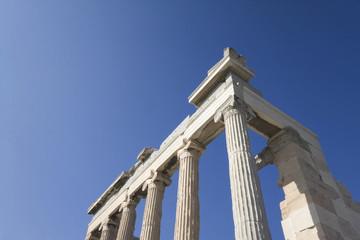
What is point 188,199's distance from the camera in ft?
56.1

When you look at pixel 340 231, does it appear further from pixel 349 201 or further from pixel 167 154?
pixel 167 154

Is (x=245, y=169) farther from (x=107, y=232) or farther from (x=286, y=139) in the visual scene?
(x=107, y=232)

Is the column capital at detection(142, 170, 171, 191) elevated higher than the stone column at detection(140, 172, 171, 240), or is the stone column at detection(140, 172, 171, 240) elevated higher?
the column capital at detection(142, 170, 171, 191)

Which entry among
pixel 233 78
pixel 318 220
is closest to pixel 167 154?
pixel 233 78

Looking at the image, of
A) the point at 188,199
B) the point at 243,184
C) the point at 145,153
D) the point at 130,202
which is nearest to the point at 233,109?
the point at 243,184

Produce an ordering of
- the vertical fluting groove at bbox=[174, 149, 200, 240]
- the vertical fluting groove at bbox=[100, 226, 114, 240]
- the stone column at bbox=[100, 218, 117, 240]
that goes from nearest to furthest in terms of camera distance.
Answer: the vertical fluting groove at bbox=[174, 149, 200, 240] < the vertical fluting groove at bbox=[100, 226, 114, 240] < the stone column at bbox=[100, 218, 117, 240]

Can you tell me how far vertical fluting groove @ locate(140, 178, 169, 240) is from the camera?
19.6m

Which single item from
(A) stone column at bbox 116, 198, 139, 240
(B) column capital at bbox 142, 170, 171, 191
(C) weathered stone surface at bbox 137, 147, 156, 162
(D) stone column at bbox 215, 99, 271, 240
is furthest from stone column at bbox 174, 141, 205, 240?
(A) stone column at bbox 116, 198, 139, 240

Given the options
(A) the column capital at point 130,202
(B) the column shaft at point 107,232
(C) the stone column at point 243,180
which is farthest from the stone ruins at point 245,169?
(B) the column shaft at point 107,232

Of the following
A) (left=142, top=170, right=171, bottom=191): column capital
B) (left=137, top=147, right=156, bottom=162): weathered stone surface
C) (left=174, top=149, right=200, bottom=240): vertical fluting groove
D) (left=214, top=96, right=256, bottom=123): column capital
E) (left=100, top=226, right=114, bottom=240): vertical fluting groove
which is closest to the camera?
(left=174, top=149, right=200, bottom=240): vertical fluting groove

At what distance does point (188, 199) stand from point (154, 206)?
14.7 feet

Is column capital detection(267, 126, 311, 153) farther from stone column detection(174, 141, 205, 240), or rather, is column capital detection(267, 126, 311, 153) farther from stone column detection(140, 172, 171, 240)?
stone column detection(140, 172, 171, 240)

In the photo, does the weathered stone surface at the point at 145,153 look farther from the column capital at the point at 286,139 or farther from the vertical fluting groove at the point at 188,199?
the column capital at the point at 286,139

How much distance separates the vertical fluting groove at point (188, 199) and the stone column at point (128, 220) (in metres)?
7.90
